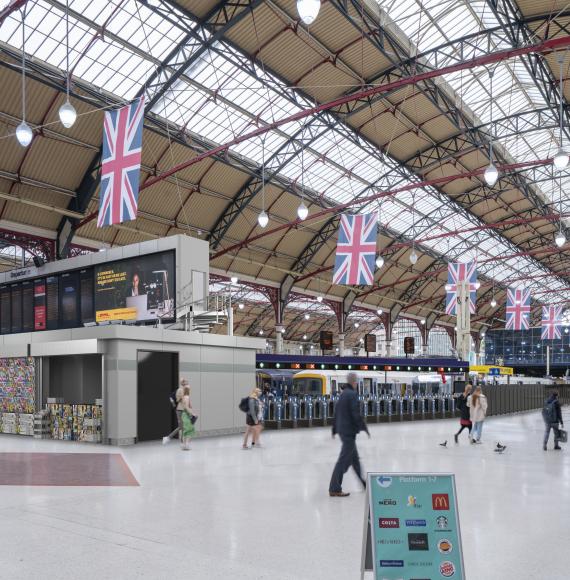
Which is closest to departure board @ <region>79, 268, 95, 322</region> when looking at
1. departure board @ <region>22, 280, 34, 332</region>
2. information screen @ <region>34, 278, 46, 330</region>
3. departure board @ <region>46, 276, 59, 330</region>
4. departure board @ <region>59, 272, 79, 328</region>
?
departure board @ <region>59, 272, 79, 328</region>

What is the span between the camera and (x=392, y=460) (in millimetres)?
13719

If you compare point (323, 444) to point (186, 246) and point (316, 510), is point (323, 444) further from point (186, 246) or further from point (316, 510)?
point (316, 510)

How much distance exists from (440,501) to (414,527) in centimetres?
27

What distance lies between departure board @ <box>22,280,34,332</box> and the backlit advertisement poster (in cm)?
396

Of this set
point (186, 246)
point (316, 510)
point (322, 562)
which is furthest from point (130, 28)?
point (322, 562)

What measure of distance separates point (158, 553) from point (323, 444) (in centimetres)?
1129

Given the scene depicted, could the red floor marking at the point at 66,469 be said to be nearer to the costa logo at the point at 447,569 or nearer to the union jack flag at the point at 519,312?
the costa logo at the point at 447,569

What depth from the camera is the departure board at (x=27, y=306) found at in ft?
78.5

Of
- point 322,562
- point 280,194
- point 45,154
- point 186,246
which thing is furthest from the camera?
point 280,194

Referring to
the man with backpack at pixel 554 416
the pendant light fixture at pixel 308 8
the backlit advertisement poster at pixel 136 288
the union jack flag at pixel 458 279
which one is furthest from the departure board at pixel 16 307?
the union jack flag at pixel 458 279

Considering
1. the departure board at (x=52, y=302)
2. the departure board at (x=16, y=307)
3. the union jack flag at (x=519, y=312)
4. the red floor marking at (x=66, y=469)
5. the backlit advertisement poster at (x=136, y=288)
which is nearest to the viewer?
the red floor marking at (x=66, y=469)

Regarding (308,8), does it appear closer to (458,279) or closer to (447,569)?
(447,569)

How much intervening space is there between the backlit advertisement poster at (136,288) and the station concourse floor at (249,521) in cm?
656

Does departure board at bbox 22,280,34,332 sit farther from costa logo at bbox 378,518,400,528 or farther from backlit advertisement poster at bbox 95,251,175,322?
costa logo at bbox 378,518,400,528
